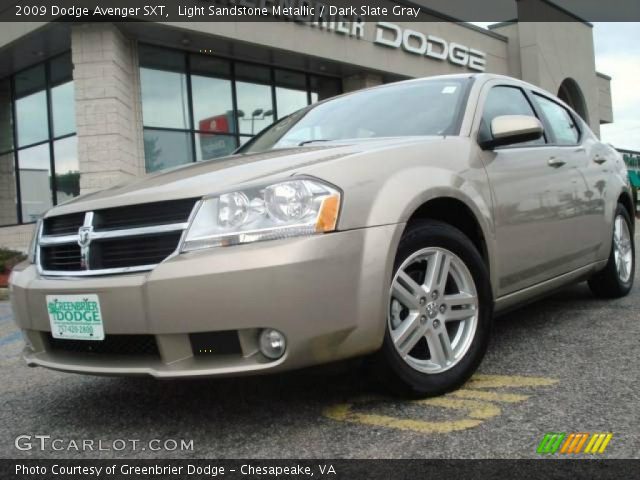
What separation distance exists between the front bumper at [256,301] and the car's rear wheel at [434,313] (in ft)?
0.60

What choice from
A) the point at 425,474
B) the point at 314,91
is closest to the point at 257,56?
the point at 314,91

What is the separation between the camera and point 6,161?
15562 mm

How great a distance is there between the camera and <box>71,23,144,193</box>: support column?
12.0m

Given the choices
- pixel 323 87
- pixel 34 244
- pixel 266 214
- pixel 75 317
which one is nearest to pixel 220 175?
pixel 266 214

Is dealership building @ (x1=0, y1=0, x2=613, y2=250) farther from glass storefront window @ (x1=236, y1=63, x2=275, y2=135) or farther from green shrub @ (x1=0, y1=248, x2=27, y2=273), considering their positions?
green shrub @ (x1=0, y1=248, x2=27, y2=273)

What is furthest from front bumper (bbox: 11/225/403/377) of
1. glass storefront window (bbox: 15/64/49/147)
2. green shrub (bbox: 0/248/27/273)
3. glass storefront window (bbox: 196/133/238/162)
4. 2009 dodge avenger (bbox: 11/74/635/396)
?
glass storefront window (bbox: 15/64/49/147)

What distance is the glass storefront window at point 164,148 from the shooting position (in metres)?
13.3

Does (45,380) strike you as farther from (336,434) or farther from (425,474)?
(425,474)

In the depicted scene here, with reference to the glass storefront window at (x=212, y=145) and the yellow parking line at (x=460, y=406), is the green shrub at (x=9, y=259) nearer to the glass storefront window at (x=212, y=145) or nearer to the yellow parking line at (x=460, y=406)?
the glass storefront window at (x=212, y=145)

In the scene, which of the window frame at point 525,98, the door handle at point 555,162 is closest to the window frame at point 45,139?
the window frame at point 525,98

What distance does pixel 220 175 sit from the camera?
2416 millimetres

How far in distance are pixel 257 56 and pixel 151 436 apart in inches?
533

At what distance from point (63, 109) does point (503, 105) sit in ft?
40.8

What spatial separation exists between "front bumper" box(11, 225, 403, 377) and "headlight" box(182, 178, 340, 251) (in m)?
0.05
